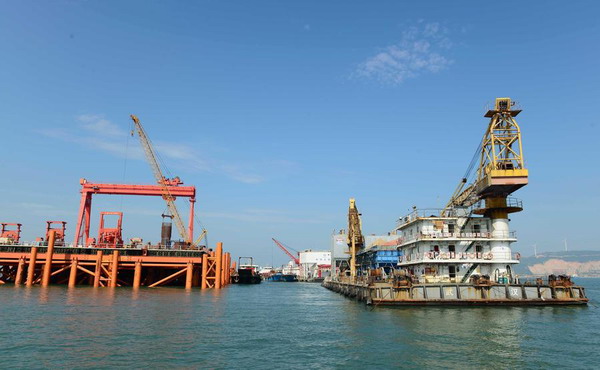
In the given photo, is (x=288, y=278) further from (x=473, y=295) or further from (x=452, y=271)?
(x=473, y=295)

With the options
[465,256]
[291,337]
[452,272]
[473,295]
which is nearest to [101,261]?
[291,337]

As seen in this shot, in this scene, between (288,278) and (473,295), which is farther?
(288,278)

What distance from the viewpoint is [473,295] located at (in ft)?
143

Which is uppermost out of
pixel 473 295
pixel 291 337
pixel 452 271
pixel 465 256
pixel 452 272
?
pixel 465 256

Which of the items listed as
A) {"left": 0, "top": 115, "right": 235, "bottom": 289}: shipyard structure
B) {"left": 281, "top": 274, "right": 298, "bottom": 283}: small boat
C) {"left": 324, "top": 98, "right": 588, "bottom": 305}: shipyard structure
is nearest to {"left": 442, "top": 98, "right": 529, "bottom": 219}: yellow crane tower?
{"left": 324, "top": 98, "right": 588, "bottom": 305}: shipyard structure

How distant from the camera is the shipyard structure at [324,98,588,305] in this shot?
43.8 metres

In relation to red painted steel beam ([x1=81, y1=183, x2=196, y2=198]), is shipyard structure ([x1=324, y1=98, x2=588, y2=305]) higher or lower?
lower

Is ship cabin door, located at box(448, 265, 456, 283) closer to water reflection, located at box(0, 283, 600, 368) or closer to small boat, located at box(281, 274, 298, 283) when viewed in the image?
water reflection, located at box(0, 283, 600, 368)

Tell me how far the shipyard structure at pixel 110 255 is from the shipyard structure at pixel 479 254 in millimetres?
30677

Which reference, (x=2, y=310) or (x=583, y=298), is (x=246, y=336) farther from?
(x=583, y=298)

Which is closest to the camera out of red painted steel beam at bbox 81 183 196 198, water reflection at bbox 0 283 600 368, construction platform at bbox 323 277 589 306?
water reflection at bbox 0 283 600 368

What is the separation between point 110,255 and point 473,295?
54.2 meters

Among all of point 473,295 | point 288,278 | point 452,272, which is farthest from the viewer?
point 288,278

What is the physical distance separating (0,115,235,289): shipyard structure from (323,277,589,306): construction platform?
33624 millimetres
